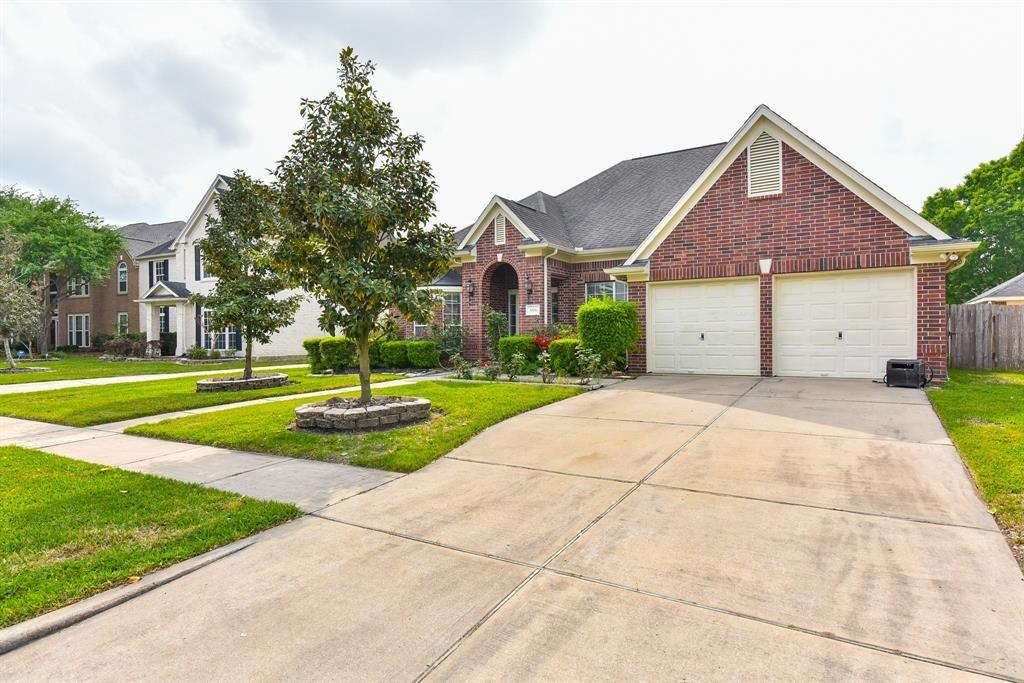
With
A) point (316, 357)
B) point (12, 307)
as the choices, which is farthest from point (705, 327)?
point (12, 307)

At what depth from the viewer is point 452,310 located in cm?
1844

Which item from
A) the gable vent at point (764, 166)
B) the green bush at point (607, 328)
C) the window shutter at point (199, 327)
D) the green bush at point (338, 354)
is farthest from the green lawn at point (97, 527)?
the window shutter at point (199, 327)

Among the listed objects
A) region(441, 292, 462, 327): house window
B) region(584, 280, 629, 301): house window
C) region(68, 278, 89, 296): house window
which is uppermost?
region(68, 278, 89, 296): house window

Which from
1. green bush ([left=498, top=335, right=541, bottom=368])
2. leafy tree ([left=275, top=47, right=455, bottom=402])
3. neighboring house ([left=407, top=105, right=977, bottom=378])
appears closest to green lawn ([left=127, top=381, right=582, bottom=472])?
leafy tree ([left=275, top=47, right=455, bottom=402])

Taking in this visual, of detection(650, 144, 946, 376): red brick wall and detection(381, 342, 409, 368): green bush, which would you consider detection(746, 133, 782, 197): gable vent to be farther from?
detection(381, 342, 409, 368): green bush

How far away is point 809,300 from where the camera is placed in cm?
1160

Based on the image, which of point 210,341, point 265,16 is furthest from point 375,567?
point 210,341

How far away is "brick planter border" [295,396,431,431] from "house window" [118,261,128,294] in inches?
1297

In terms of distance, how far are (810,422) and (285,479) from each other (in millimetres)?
6529

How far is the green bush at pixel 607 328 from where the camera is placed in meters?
12.2

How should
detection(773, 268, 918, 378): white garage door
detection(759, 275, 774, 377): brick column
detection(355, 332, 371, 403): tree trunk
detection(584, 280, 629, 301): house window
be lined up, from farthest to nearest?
detection(584, 280, 629, 301): house window
detection(759, 275, 774, 377): brick column
detection(773, 268, 918, 378): white garage door
detection(355, 332, 371, 403): tree trunk

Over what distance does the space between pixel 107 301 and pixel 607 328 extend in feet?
117

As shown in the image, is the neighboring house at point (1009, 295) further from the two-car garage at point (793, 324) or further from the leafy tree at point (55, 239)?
the leafy tree at point (55, 239)

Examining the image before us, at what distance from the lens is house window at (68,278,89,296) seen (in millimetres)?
31711
